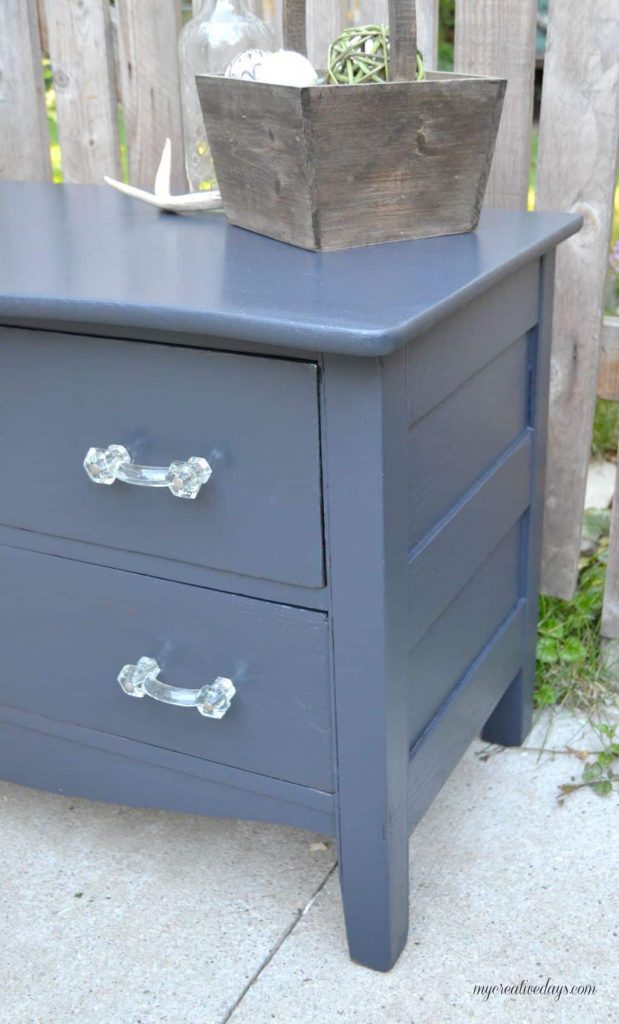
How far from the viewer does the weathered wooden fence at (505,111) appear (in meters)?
1.59

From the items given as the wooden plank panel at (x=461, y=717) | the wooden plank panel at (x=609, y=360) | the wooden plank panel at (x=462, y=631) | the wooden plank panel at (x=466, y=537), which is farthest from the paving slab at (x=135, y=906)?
the wooden plank panel at (x=609, y=360)

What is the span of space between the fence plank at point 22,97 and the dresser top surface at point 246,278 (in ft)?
2.05

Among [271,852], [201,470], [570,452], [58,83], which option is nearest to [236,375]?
[201,470]

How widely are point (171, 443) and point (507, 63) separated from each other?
0.85 m

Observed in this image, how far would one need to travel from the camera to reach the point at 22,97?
2.00 meters

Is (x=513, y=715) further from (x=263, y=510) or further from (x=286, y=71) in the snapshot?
(x=286, y=71)

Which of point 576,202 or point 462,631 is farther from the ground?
point 576,202

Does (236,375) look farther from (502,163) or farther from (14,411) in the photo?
(502,163)

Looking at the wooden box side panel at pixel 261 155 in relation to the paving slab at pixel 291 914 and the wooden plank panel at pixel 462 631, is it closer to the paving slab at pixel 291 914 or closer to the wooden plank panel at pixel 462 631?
the wooden plank panel at pixel 462 631

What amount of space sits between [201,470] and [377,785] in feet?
1.28

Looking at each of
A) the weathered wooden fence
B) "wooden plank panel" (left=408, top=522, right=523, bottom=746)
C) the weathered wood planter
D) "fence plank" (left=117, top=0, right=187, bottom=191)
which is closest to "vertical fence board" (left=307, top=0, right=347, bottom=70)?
the weathered wooden fence

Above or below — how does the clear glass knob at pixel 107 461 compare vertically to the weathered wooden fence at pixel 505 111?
below

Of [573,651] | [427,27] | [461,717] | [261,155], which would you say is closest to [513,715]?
[573,651]

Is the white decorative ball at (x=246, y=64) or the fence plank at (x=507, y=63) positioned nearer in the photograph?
the white decorative ball at (x=246, y=64)
